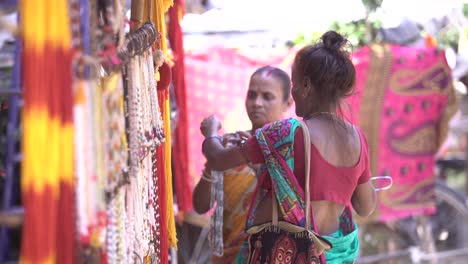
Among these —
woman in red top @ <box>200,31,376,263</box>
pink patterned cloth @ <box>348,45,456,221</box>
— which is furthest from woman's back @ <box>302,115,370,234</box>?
pink patterned cloth @ <box>348,45,456,221</box>

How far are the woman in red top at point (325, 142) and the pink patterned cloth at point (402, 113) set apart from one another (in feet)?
8.99

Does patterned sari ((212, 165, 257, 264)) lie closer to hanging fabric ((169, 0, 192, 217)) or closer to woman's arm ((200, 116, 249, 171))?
woman's arm ((200, 116, 249, 171))

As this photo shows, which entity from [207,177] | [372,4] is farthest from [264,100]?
[372,4]

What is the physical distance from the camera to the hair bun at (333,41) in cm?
268

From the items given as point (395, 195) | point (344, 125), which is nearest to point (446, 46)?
point (395, 195)

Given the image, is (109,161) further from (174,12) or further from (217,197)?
(174,12)

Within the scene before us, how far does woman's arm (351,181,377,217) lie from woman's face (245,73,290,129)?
1.92 ft

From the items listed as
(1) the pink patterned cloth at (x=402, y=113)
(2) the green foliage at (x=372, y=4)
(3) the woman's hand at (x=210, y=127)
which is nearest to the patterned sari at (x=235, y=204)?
(3) the woman's hand at (x=210, y=127)

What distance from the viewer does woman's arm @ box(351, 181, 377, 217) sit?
113 inches

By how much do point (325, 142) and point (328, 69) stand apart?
0.91 feet

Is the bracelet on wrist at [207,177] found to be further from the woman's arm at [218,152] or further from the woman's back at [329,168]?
the woman's back at [329,168]

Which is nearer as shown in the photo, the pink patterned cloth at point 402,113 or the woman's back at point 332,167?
the woman's back at point 332,167

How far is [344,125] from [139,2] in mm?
914

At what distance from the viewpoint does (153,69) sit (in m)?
2.38
